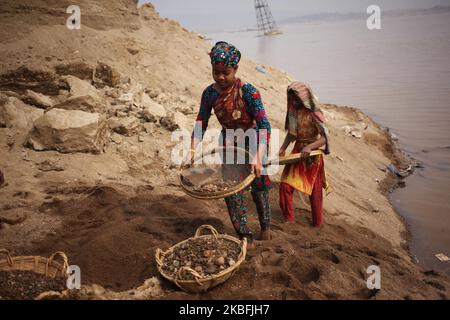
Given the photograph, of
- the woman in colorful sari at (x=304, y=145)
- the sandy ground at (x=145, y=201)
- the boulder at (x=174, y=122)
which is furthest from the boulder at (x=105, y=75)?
the woman in colorful sari at (x=304, y=145)

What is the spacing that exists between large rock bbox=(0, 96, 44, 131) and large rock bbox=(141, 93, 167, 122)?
1542 mm

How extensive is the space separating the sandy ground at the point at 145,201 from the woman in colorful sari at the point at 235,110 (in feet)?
1.63

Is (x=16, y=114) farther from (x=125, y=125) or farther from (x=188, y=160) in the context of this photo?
(x=188, y=160)

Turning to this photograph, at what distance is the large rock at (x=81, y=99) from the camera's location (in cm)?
526

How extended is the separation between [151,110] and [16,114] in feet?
6.39

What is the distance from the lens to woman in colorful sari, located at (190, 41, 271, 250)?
8.91 feet

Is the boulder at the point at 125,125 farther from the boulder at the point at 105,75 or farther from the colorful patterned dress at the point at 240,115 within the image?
the colorful patterned dress at the point at 240,115

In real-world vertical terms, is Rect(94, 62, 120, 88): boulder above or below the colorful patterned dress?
above

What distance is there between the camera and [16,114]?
529cm

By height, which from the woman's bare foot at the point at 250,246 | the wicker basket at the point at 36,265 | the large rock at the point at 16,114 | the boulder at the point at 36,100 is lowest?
the woman's bare foot at the point at 250,246

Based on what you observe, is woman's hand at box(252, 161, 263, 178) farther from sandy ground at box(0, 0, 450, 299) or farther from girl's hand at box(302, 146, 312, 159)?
girl's hand at box(302, 146, 312, 159)

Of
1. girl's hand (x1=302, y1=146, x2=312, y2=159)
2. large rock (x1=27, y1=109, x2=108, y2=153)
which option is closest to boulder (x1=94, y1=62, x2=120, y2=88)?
large rock (x1=27, y1=109, x2=108, y2=153)
